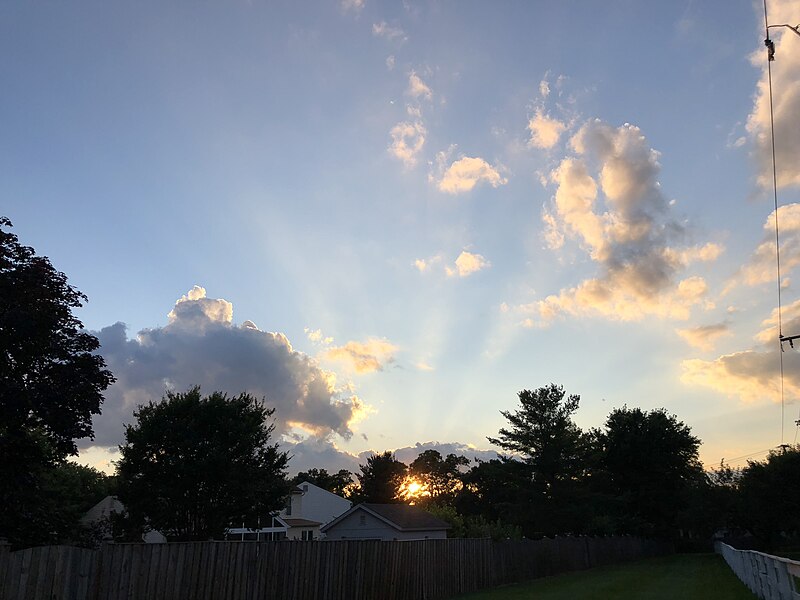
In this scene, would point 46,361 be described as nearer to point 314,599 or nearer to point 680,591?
point 314,599

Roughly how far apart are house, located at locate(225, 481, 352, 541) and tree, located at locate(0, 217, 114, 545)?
28619 mm

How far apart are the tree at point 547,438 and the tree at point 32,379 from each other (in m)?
39.2

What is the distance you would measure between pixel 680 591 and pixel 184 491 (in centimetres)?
2027

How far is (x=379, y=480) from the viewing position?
74625 millimetres

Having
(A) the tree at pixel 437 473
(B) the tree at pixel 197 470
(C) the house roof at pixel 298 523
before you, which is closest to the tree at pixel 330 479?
(A) the tree at pixel 437 473

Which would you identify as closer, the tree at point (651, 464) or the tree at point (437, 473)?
the tree at point (651, 464)

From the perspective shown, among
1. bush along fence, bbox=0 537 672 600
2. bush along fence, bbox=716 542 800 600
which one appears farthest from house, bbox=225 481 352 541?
bush along fence, bbox=716 542 800 600

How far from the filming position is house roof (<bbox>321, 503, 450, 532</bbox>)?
42.8 m

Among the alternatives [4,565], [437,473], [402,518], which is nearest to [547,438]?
[402,518]

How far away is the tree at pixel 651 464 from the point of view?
62.0 metres

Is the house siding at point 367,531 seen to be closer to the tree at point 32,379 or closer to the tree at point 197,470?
the tree at point 197,470

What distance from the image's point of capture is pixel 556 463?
48594mm

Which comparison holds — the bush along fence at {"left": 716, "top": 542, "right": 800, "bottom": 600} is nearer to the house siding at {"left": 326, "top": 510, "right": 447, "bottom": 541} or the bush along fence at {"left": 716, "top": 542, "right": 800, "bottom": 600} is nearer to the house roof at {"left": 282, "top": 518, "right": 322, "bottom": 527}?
the house siding at {"left": 326, "top": 510, "right": 447, "bottom": 541}

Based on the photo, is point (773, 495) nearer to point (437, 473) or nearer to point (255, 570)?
point (255, 570)
